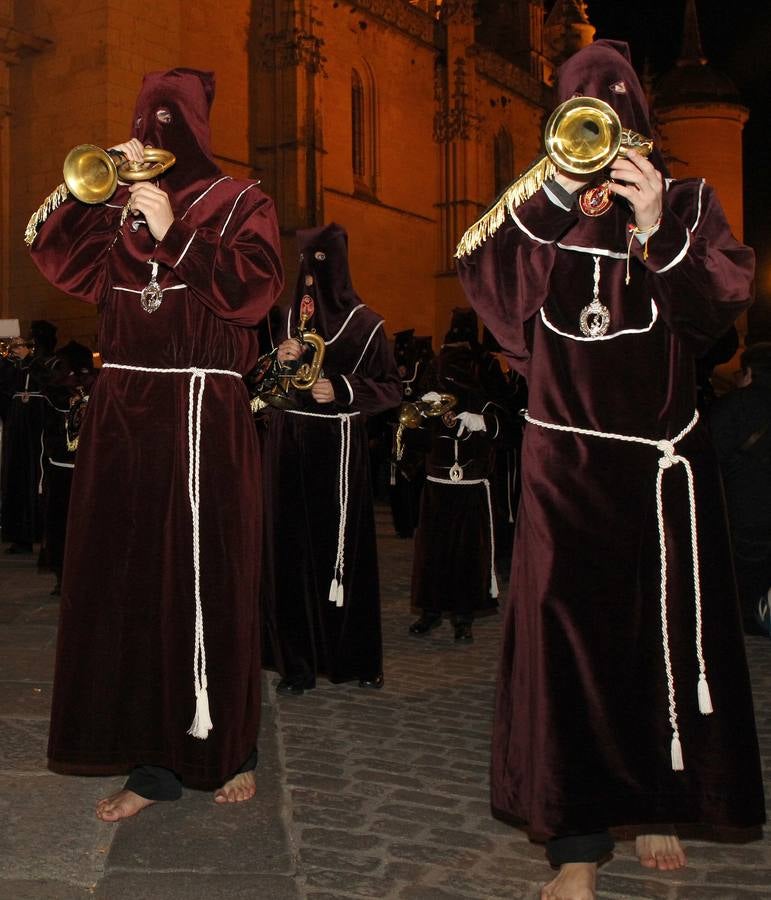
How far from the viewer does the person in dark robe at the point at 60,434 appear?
9.97 metres

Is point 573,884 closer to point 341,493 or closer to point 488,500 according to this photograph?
point 341,493

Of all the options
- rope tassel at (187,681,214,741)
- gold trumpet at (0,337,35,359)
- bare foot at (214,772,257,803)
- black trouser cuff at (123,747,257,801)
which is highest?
gold trumpet at (0,337,35,359)

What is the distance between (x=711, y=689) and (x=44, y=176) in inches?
799

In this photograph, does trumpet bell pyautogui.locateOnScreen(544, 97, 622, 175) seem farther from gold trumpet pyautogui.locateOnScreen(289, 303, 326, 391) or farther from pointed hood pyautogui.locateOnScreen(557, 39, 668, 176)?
gold trumpet pyautogui.locateOnScreen(289, 303, 326, 391)

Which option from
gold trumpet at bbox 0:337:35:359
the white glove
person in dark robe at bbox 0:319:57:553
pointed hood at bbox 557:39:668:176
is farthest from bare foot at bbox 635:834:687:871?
person in dark robe at bbox 0:319:57:553

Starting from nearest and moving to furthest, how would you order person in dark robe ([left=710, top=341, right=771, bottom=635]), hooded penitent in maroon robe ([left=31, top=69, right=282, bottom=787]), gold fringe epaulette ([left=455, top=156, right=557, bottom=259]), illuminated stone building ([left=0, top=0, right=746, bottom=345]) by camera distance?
gold fringe epaulette ([left=455, top=156, right=557, bottom=259])
hooded penitent in maroon robe ([left=31, top=69, right=282, bottom=787])
person in dark robe ([left=710, top=341, right=771, bottom=635])
illuminated stone building ([left=0, top=0, right=746, bottom=345])

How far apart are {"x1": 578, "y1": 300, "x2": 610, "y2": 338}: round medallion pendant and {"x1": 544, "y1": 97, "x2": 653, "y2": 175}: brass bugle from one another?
2.15ft

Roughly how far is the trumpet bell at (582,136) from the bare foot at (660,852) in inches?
88.5

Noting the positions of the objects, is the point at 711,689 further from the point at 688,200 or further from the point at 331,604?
the point at 331,604

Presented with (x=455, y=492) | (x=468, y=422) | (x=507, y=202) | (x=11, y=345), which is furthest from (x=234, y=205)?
(x=11, y=345)

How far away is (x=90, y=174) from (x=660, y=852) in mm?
2942

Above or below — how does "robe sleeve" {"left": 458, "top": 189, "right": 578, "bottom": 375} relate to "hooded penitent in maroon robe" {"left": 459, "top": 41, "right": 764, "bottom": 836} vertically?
above

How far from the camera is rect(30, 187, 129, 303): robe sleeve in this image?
434cm

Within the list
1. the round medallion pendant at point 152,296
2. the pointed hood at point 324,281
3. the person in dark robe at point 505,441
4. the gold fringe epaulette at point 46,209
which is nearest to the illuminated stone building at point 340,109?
the person in dark robe at point 505,441
